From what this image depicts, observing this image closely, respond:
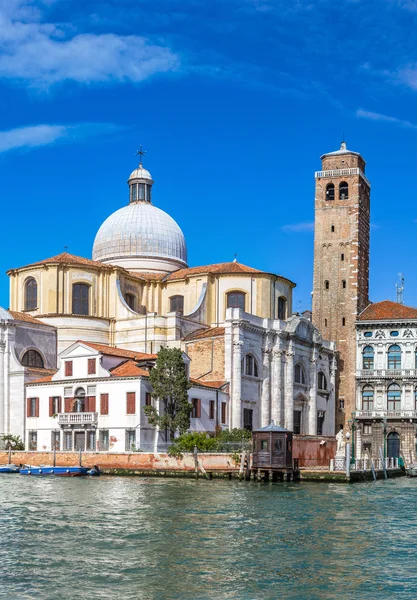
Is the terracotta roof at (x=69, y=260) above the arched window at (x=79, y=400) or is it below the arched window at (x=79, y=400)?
above

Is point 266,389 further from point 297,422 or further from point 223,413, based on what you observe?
point 223,413

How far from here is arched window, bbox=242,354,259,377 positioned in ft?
164

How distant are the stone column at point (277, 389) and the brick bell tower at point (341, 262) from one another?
266 inches

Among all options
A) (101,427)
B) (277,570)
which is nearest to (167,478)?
(101,427)

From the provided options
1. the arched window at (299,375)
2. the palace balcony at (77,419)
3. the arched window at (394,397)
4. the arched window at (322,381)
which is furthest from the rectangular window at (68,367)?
the arched window at (394,397)

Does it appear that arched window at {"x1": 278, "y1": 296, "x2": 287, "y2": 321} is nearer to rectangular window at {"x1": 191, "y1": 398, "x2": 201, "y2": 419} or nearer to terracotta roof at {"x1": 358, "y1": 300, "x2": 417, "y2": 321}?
terracotta roof at {"x1": 358, "y1": 300, "x2": 417, "y2": 321}

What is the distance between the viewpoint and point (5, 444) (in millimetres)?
44938

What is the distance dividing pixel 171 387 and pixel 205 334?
31.0 feet

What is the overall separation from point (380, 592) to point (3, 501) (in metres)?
14.8

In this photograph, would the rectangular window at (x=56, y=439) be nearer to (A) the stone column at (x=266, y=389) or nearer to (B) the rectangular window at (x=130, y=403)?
(B) the rectangular window at (x=130, y=403)

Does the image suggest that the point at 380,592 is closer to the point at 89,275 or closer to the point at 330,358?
the point at 89,275

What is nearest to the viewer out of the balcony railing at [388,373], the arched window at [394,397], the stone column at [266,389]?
the stone column at [266,389]

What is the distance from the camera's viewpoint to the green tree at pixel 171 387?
40812 mm

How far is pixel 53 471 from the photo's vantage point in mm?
38156
